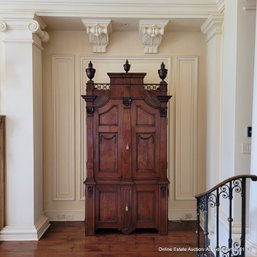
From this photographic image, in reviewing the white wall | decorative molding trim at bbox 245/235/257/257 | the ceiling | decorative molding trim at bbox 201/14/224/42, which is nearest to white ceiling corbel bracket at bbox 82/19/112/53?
the ceiling

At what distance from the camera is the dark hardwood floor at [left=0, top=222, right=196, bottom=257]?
333 centimetres

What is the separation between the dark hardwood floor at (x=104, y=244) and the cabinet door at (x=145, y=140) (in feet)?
2.66

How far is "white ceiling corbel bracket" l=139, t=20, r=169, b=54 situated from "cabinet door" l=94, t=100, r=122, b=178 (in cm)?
105

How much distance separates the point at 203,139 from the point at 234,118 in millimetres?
1370

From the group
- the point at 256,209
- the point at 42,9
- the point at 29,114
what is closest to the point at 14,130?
the point at 29,114

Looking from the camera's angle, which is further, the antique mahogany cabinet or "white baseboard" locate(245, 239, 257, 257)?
the antique mahogany cabinet

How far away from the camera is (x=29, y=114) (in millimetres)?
3703

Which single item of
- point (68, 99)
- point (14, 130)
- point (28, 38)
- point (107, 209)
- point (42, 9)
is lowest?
point (107, 209)

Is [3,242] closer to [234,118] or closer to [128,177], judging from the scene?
[128,177]

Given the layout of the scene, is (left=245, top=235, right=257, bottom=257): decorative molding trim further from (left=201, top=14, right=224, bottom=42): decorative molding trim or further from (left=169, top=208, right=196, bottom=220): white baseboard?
(left=201, top=14, right=224, bottom=42): decorative molding trim

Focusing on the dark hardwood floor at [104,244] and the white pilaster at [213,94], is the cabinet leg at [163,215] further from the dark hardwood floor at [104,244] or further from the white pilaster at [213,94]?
the white pilaster at [213,94]

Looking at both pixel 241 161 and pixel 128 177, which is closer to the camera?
pixel 241 161

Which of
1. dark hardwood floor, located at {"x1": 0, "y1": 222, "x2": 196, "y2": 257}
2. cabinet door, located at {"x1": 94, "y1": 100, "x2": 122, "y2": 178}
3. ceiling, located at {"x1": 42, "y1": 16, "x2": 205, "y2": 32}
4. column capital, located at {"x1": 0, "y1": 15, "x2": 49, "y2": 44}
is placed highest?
ceiling, located at {"x1": 42, "y1": 16, "x2": 205, "y2": 32}

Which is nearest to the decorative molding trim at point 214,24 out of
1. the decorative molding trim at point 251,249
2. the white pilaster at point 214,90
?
the white pilaster at point 214,90
